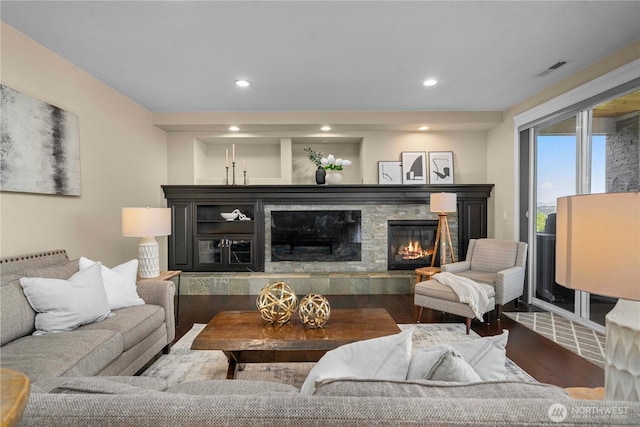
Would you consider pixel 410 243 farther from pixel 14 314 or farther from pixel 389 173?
pixel 14 314

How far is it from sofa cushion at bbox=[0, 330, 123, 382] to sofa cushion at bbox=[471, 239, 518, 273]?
3.70 metres

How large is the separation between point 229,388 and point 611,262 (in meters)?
1.29

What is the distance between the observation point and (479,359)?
3.10ft

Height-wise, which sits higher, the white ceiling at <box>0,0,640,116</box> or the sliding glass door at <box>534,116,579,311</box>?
the white ceiling at <box>0,0,640,116</box>

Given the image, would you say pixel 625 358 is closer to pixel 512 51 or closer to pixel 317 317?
pixel 317 317

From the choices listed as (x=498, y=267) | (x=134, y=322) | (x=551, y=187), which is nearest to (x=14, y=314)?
(x=134, y=322)

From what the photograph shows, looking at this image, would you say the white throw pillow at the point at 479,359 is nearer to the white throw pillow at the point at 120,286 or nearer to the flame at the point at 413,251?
the white throw pillow at the point at 120,286

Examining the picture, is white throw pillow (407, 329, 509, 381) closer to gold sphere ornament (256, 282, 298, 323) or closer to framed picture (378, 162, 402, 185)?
gold sphere ornament (256, 282, 298, 323)

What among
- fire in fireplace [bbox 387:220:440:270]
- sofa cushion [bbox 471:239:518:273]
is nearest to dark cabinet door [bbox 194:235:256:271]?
fire in fireplace [bbox 387:220:440:270]

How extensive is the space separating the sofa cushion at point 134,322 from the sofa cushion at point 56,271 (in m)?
0.43

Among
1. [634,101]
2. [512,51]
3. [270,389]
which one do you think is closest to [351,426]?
[270,389]

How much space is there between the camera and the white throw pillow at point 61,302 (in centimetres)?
187

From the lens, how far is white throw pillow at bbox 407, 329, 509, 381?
2.96 ft

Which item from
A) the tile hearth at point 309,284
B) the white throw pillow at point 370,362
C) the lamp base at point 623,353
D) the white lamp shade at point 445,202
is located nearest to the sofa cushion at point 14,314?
the white throw pillow at point 370,362
